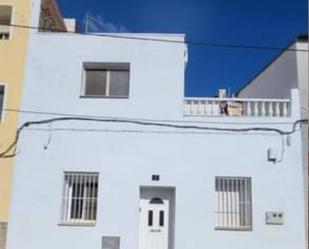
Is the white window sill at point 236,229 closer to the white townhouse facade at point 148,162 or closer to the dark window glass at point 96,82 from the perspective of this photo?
the white townhouse facade at point 148,162

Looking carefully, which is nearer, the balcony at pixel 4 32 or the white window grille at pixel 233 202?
the white window grille at pixel 233 202

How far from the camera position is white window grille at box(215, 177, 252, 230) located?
40.2 ft

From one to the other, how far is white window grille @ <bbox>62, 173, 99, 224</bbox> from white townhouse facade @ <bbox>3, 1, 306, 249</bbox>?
26 millimetres

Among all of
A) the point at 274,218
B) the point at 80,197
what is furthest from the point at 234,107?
the point at 80,197

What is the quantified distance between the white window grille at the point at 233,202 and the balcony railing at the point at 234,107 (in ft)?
5.82

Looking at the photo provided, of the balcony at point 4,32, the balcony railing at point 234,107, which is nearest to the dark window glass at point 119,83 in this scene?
the balcony railing at point 234,107

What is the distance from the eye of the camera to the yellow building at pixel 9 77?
12.2 meters

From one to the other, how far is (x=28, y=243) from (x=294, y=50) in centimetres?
884

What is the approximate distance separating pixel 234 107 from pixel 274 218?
308cm

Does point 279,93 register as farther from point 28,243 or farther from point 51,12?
point 28,243

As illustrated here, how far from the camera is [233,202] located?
12.4m

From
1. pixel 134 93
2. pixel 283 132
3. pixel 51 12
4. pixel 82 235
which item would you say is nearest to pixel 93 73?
pixel 134 93

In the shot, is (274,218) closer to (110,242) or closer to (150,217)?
(150,217)

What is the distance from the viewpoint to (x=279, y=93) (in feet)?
48.6
